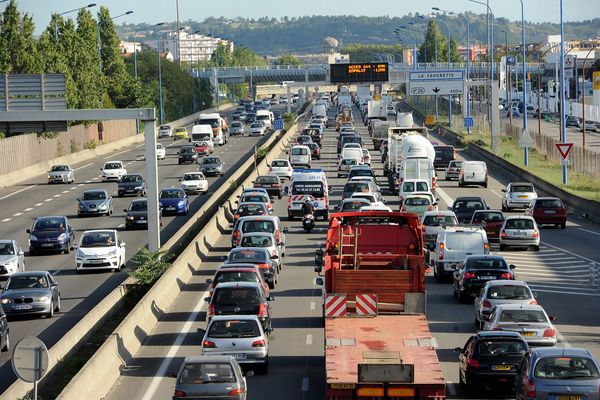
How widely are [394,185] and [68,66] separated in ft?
145

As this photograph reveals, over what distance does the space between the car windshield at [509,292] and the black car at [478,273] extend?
14.4 feet

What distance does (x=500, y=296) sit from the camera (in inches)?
1230

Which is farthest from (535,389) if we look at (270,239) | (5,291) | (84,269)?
(84,269)

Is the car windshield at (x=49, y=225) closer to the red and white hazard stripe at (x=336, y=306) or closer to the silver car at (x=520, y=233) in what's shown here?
the silver car at (x=520, y=233)

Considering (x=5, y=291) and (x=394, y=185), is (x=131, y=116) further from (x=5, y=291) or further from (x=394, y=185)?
(x=394, y=185)

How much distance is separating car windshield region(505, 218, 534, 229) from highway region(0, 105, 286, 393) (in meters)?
12.7

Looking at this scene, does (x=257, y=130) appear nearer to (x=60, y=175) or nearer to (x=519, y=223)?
(x=60, y=175)

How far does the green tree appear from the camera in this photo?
9138 cm

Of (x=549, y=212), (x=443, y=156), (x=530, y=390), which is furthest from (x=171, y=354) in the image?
(x=443, y=156)

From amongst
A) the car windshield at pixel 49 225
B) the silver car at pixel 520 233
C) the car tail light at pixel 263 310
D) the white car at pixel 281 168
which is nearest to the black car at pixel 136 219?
the car windshield at pixel 49 225

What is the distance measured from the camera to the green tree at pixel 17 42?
300 feet

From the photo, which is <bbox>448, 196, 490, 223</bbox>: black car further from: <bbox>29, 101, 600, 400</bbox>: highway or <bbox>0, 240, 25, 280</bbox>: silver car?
<bbox>0, 240, 25, 280</bbox>: silver car

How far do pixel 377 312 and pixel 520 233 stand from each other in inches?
953

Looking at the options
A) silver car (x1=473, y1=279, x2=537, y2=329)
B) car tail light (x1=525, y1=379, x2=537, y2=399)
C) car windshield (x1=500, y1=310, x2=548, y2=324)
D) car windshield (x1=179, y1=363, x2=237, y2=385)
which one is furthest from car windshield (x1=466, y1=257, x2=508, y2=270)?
car windshield (x1=179, y1=363, x2=237, y2=385)
